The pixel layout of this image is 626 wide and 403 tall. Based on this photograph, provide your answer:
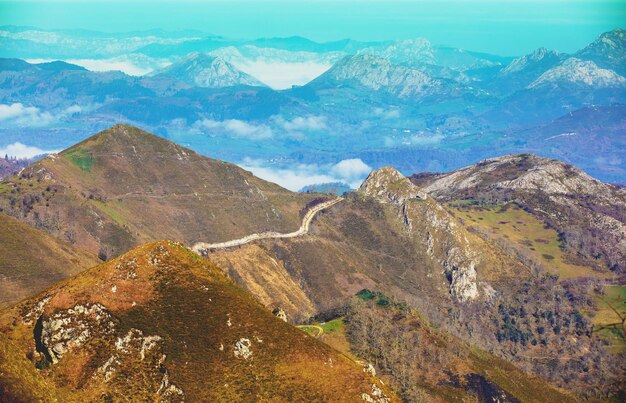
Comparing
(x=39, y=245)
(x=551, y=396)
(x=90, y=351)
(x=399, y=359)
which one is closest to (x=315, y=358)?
(x=90, y=351)

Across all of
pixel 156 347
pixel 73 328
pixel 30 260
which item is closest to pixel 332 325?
pixel 30 260

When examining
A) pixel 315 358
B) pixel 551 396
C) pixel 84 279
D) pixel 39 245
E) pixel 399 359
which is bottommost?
pixel 551 396

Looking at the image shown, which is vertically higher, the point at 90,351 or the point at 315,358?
the point at 90,351

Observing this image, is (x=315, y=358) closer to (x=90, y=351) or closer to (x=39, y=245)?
(x=90, y=351)

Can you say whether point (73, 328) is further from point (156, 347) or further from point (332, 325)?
point (332, 325)

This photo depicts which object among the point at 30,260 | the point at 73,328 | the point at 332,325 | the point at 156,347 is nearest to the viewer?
the point at 73,328

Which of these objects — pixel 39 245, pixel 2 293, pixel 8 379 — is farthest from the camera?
pixel 39 245

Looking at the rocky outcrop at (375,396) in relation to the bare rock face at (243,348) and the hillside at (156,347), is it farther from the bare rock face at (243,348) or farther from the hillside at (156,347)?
the bare rock face at (243,348)
